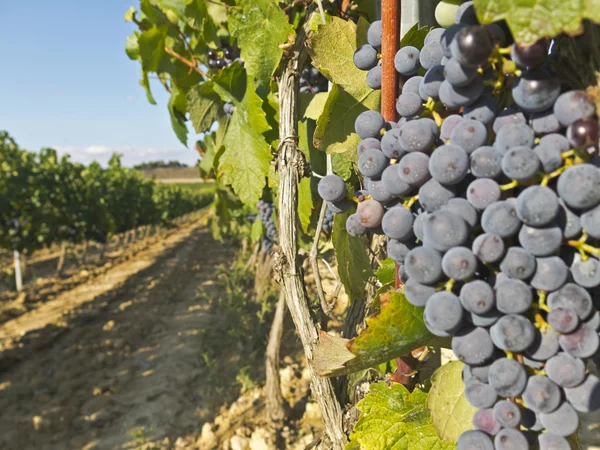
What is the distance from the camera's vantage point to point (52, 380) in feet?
19.8

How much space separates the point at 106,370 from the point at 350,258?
19.3ft

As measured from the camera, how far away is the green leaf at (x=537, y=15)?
0.57 meters

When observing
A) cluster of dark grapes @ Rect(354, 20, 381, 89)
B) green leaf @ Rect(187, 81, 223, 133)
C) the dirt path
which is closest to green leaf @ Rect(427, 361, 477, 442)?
cluster of dark grapes @ Rect(354, 20, 381, 89)

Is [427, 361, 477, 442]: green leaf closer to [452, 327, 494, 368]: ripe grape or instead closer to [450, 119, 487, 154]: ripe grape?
[452, 327, 494, 368]: ripe grape

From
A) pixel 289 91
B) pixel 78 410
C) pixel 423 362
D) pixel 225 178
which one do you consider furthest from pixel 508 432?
pixel 78 410

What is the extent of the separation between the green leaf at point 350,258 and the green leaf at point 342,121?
0.26 meters

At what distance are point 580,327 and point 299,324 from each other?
2.48 ft

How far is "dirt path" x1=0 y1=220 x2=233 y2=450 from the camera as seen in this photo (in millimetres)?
4902

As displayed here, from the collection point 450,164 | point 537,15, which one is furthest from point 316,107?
point 537,15

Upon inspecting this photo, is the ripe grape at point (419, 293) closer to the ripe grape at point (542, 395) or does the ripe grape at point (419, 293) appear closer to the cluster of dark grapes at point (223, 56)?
the ripe grape at point (542, 395)

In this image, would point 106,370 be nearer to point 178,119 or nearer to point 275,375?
point 275,375

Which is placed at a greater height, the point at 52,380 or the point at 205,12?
the point at 205,12

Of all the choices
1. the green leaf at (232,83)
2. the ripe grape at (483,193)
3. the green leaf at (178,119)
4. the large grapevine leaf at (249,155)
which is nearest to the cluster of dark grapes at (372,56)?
the ripe grape at (483,193)

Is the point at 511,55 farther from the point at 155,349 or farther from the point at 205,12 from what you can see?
the point at 155,349
